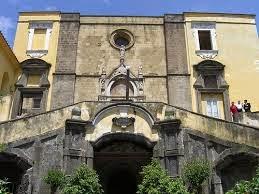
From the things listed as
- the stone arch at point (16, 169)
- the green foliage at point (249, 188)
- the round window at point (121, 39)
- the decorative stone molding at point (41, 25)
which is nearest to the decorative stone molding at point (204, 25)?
the round window at point (121, 39)

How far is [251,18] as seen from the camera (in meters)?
26.5

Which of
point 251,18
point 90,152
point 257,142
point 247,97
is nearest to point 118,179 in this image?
point 90,152

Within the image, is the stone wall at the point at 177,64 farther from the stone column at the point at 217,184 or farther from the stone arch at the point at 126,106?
the stone column at the point at 217,184

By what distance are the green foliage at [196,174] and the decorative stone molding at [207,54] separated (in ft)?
37.4

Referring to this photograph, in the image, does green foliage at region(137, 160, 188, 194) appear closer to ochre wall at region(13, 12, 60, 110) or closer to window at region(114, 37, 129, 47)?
ochre wall at region(13, 12, 60, 110)

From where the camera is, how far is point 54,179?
14.3 metres

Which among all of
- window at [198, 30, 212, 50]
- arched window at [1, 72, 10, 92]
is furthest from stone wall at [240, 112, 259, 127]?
arched window at [1, 72, 10, 92]

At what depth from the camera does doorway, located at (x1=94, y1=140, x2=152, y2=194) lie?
16.6 meters

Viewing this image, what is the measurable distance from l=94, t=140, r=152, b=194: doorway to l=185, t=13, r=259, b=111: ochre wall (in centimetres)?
698

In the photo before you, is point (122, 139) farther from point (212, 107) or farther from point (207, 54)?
point (207, 54)

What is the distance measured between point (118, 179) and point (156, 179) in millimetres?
5081

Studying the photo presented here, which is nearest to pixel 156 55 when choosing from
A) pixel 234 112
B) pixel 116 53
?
pixel 116 53

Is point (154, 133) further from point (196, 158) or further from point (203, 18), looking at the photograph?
point (203, 18)

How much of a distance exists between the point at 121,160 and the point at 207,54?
34.9 ft
